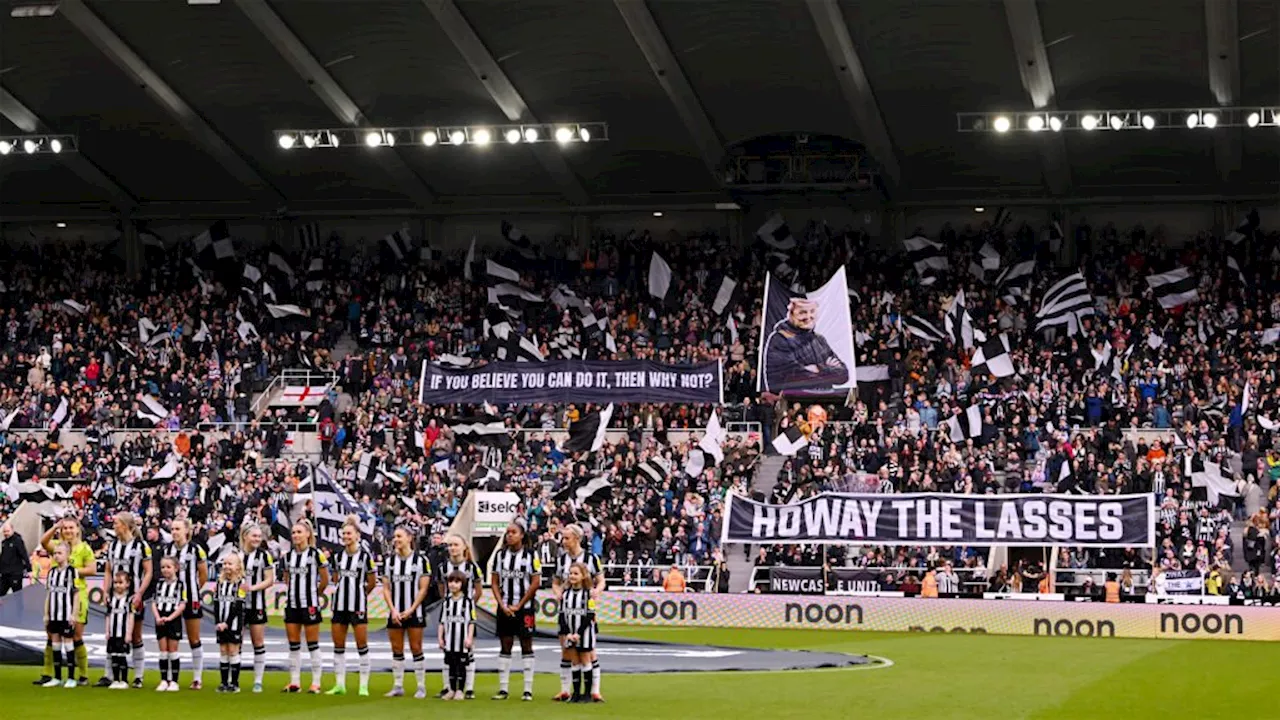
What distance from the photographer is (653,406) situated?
44.1m

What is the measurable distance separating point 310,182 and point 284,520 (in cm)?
1538

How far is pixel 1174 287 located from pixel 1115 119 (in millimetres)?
6593

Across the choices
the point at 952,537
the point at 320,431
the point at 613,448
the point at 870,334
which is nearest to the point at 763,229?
the point at 870,334

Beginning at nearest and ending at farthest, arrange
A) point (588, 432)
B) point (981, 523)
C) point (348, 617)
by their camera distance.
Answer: point (348, 617)
point (981, 523)
point (588, 432)

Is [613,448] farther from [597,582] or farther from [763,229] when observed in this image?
[597,582]

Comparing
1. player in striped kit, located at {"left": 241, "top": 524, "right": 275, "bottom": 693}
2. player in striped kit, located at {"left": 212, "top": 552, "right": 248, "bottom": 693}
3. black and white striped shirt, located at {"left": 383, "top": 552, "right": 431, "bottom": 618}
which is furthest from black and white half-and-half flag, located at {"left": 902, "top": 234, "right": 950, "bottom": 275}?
player in striped kit, located at {"left": 212, "top": 552, "right": 248, "bottom": 693}

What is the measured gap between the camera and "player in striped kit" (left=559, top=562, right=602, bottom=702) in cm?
1809

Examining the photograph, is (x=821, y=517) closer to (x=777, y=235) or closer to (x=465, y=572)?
(x=777, y=235)

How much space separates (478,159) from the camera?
48.9 m

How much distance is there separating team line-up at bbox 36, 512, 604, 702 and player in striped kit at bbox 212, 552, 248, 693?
1cm

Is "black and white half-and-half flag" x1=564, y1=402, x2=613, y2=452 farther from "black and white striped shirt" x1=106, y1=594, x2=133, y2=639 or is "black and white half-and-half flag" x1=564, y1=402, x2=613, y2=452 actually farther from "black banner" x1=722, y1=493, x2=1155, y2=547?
"black and white striped shirt" x1=106, y1=594, x2=133, y2=639

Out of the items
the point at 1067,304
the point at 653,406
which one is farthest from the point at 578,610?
the point at 1067,304

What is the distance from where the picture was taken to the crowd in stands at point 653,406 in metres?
37.9

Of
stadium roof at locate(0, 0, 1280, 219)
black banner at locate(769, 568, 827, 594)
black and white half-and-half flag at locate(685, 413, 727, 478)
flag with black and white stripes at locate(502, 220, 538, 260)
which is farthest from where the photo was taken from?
flag with black and white stripes at locate(502, 220, 538, 260)
